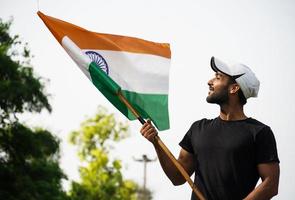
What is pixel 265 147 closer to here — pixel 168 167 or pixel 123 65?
pixel 168 167

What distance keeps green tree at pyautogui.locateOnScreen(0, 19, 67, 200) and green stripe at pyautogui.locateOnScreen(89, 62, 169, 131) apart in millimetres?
16385

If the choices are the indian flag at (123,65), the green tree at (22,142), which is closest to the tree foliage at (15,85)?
the green tree at (22,142)

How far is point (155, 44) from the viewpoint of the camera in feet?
18.5

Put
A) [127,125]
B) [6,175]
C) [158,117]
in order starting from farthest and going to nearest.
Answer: [127,125], [6,175], [158,117]

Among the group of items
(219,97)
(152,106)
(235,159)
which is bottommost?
(235,159)

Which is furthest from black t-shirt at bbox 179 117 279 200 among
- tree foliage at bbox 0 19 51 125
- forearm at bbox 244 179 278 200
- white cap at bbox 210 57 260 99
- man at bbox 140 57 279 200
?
tree foliage at bbox 0 19 51 125

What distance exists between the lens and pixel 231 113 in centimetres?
449

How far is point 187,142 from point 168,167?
230mm

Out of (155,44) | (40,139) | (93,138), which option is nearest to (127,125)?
(93,138)

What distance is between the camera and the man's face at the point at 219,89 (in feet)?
14.8

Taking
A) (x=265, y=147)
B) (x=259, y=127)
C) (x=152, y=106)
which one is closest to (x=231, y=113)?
(x=259, y=127)

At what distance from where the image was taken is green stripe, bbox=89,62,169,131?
5.18 metres

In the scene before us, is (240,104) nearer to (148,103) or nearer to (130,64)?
(148,103)

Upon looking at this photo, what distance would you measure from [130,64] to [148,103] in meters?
0.47
